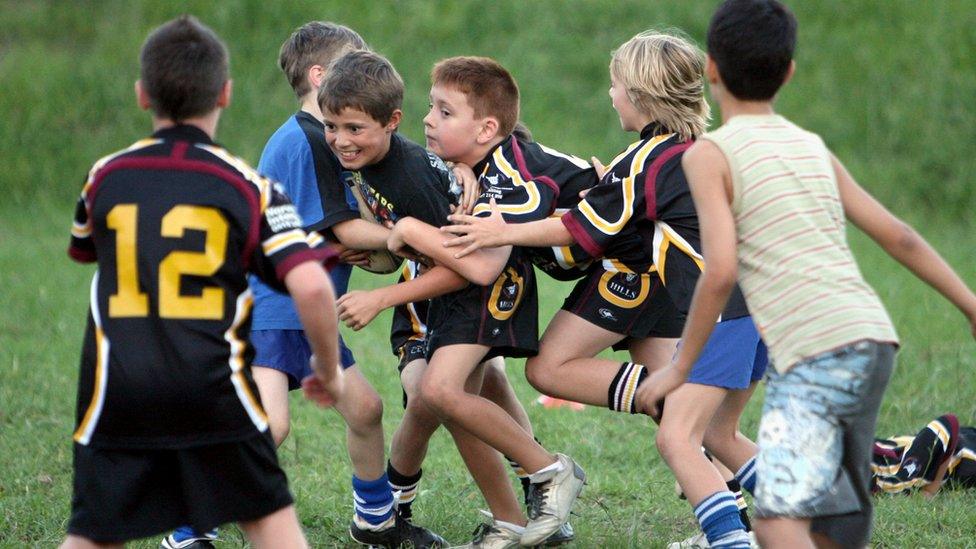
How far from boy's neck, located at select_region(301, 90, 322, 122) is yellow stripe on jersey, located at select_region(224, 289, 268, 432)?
1.45m

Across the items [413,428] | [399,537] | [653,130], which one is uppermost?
[653,130]

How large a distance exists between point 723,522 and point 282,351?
1.63 metres

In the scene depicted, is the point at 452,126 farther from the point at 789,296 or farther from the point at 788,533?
the point at 788,533

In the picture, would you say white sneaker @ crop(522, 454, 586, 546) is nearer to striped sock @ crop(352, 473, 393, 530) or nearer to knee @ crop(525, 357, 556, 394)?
knee @ crop(525, 357, 556, 394)

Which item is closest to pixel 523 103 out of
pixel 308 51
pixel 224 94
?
pixel 308 51

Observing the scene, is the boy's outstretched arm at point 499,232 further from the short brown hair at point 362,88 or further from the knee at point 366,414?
the knee at point 366,414

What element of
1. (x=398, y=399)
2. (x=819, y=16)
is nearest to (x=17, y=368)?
(x=398, y=399)

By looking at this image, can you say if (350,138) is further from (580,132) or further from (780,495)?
(580,132)

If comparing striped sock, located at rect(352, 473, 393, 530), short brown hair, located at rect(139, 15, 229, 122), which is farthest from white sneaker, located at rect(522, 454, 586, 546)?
short brown hair, located at rect(139, 15, 229, 122)

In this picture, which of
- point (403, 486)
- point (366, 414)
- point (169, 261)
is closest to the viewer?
point (169, 261)

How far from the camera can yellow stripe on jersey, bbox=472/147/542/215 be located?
4105 millimetres

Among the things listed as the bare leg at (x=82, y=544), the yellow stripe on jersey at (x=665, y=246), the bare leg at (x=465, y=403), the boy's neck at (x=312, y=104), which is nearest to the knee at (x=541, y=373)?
the bare leg at (x=465, y=403)

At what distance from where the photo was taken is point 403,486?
4.64 metres

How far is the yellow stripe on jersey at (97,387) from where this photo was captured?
3.01m
